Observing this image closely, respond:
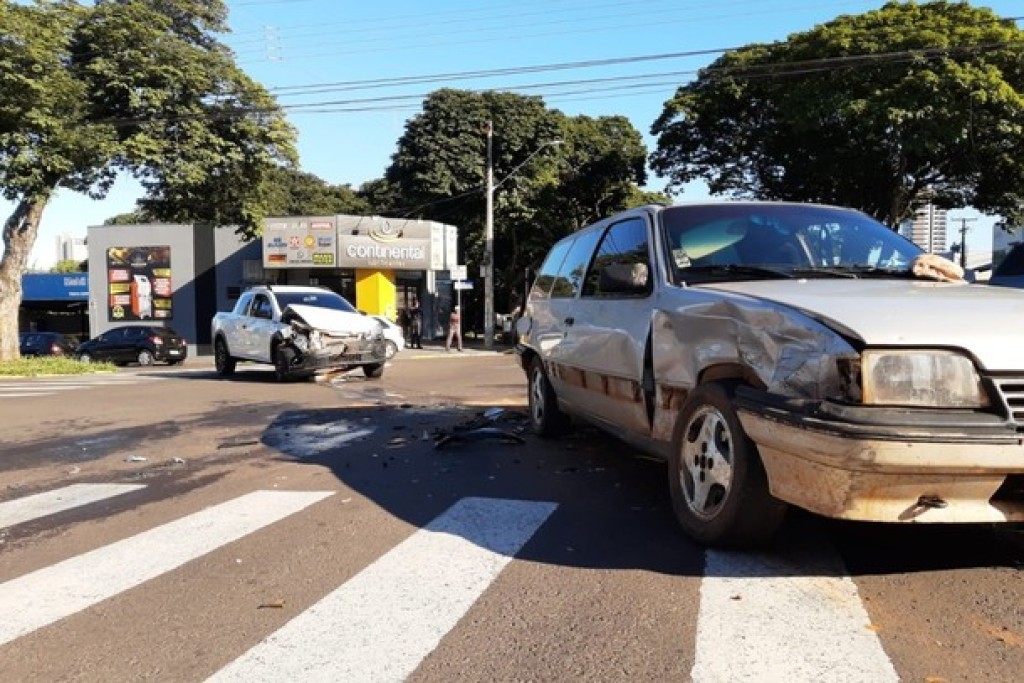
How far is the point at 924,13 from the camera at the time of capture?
28.9 metres

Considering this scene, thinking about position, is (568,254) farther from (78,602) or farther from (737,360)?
(78,602)

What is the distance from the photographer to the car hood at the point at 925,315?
328cm

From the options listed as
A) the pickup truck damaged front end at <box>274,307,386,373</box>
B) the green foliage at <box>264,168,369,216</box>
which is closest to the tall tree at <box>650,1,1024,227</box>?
the pickup truck damaged front end at <box>274,307,386,373</box>

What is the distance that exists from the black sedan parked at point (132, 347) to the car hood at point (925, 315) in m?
27.8

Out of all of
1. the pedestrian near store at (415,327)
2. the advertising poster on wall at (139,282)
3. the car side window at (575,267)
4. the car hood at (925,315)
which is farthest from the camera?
the advertising poster on wall at (139,282)

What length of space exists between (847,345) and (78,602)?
349 cm

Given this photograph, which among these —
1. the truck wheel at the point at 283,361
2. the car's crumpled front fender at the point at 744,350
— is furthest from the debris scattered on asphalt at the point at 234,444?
the truck wheel at the point at 283,361

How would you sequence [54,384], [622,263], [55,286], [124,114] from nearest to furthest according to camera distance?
[622,263], [54,384], [124,114], [55,286]

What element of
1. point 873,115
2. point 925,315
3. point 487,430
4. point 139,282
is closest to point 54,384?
point 487,430

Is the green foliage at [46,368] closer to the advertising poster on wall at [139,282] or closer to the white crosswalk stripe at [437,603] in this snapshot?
the advertising poster on wall at [139,282]

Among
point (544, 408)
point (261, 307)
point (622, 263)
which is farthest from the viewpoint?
point (261, 307)

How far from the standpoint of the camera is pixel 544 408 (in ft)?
24.8

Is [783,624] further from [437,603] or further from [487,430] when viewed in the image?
[487,430]

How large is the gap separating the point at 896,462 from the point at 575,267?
3944 millimetres
